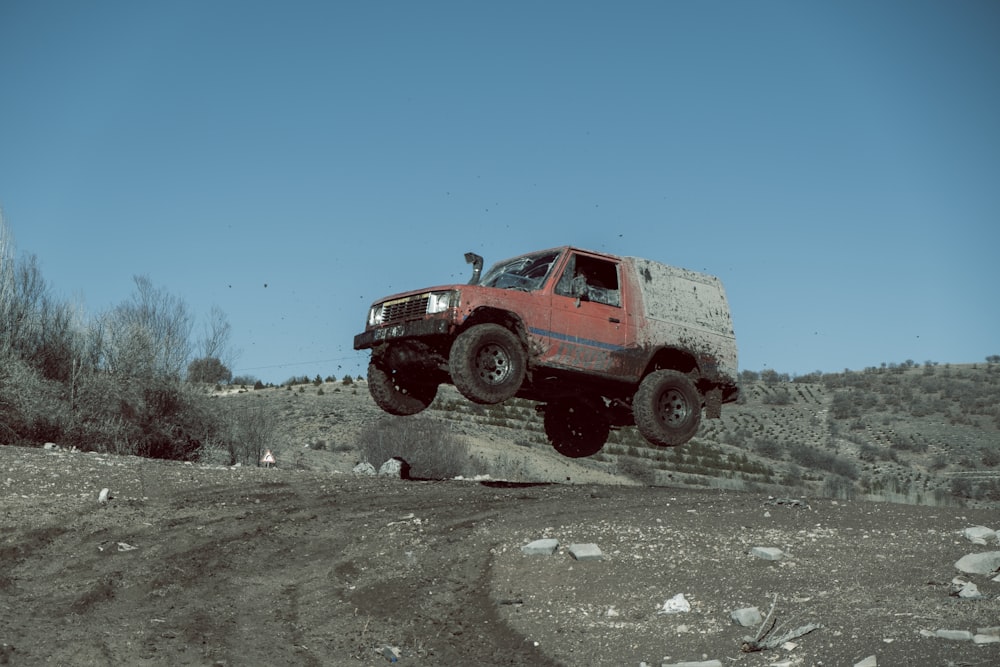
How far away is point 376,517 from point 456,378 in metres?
1.82

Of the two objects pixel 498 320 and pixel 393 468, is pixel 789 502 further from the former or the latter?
pixel 393 468

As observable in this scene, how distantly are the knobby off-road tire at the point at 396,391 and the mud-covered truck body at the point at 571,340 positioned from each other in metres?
0.01

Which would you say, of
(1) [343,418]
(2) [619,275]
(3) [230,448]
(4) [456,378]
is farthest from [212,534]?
Result: (1) [343,418]

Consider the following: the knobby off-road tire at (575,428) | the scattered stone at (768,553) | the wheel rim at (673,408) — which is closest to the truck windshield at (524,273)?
the wheel rim at (673,408)

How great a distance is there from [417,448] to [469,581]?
19.5m

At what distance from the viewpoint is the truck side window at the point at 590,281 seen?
12102 millimetres

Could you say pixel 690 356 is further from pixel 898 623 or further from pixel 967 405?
pixel 967 405

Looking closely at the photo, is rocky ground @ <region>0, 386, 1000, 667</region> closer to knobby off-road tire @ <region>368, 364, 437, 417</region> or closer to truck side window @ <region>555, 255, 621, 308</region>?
knobby off-road tire @ <region>368, 364, 437, 417</region>

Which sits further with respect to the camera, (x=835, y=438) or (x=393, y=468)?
(x=835, y=438)

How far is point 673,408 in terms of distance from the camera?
13031mm

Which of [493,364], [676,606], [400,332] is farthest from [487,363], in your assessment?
[676,606]

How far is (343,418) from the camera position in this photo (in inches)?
1480

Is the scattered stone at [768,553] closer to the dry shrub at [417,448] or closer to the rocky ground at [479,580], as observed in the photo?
the rocky ground at [479,580]

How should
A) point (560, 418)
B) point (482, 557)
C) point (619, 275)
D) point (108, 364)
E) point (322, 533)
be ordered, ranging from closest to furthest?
point (482, 557)
point (322, 533)
point (619, 275)
point (560, 418)
point (108, 364)
